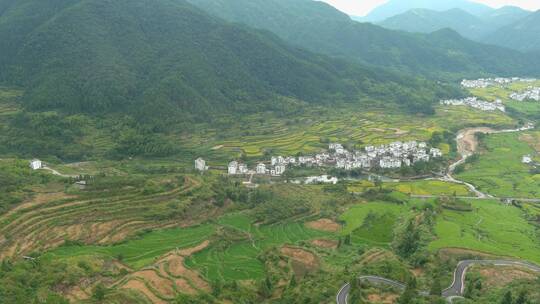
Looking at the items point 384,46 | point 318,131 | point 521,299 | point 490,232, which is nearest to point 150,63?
point 318,131

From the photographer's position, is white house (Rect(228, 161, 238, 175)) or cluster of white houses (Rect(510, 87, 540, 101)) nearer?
white house (Rect(228, 161, 238, 175))

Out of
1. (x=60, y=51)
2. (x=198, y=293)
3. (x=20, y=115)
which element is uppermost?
(x=60, y=51)

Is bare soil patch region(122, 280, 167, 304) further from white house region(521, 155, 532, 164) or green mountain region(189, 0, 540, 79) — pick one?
green mountain region(189, 0, 540, 79)

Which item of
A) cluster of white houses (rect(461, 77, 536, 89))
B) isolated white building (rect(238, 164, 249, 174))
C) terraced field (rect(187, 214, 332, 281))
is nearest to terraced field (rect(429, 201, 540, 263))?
terraced field (rect(187, 214, 332, 281))

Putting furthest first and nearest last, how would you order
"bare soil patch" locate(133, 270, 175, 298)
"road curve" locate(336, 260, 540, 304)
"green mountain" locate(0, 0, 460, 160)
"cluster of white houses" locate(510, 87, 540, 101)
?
"cluster of white houses" locate(510, 87, 540, 101) → "green mountain" locate(0, 0, 460, 160) → "bare soil patch" locate(133, 270, 175, 298) → "road curve" locate(336, 260, 540, 304)

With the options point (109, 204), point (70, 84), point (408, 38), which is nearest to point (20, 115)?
point (70, 84)

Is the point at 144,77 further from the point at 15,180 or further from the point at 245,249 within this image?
the point at 245,249

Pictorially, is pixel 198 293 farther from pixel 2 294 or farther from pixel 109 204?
pixel 109 204
